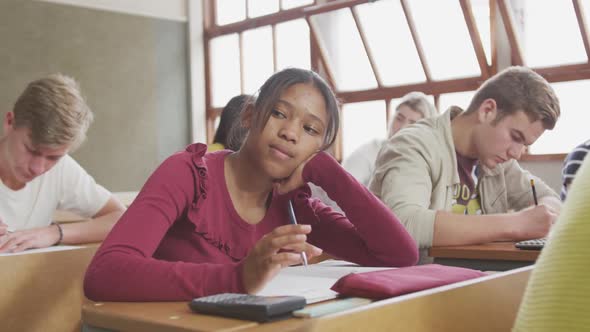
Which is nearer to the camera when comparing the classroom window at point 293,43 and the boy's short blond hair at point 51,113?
the boy's short blond hair at point 51,113

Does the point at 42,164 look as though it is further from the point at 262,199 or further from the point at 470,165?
the point at 470,165

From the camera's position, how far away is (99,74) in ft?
28.4

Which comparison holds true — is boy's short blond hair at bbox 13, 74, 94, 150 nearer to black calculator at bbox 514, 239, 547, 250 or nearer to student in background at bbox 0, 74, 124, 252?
student in background at bbox 0, 74, 124, 252

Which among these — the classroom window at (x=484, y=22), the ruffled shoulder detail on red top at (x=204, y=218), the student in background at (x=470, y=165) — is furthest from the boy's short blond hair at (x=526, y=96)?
the classroom window at (x=484, y=22)

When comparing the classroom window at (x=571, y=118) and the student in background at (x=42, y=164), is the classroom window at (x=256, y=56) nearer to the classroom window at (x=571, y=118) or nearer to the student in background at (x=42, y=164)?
the classroom window at (x=571, y=118)

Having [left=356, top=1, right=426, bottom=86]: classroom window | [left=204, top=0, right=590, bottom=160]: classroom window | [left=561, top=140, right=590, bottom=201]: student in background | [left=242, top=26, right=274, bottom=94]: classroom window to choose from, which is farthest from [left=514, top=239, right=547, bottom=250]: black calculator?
[left=242, top=26, right=274, bottom=94]: classroom window

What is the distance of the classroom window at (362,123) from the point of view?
7.34 m

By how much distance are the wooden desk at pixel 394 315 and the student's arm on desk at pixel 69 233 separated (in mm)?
1065

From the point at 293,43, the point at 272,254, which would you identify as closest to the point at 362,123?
the point at 293,43

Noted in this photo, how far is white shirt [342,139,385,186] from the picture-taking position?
4.25 meters

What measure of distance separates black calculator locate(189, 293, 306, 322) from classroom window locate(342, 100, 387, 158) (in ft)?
20.8

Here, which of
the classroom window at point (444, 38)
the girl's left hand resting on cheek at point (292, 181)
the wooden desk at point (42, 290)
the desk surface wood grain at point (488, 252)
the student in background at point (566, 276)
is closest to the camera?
the student in background at point (566, 276)

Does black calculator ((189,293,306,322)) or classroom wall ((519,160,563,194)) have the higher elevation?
black calculator ((189,293,306,322))

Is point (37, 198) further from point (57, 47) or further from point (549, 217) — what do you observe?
point (57, 47)
